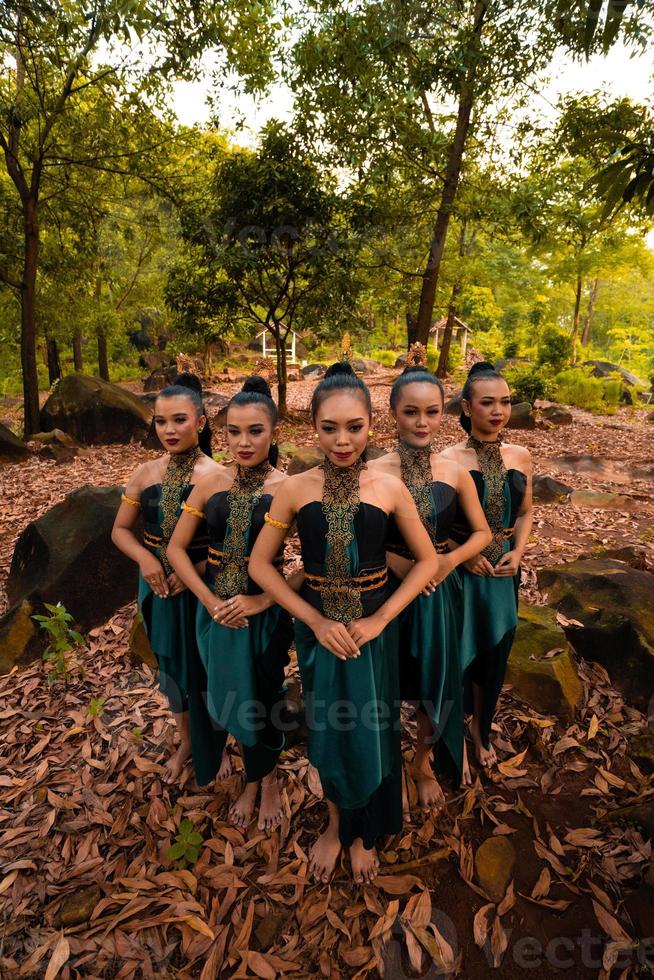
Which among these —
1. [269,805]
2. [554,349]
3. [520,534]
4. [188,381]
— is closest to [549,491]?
[520,534]

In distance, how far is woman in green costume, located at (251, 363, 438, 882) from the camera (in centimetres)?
204

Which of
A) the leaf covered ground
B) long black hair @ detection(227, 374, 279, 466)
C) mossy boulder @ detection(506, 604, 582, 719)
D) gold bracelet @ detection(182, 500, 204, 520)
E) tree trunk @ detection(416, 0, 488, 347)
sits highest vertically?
tree trunk @ detection(416, 0, 488, 347)

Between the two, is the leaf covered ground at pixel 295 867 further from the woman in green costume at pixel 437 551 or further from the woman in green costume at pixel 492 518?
the woman in green costume at pixel 492 518

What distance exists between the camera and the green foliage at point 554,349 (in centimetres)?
1698

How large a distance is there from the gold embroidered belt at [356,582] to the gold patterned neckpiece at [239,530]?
1.23 ft

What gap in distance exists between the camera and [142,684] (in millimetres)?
3912

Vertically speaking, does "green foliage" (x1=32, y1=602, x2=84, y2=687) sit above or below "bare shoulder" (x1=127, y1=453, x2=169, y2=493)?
below

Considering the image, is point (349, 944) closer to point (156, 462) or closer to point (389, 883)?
point (389, 883)

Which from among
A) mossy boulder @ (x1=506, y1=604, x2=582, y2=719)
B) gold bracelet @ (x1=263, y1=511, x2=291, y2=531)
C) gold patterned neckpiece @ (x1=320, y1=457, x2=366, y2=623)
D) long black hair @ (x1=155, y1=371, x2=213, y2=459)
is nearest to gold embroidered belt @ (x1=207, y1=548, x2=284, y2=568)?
gold bracelet @ (x1=263, y1=511, x2=291, y2=531)

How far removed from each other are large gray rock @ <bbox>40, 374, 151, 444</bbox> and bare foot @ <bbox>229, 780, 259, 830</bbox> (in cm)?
907

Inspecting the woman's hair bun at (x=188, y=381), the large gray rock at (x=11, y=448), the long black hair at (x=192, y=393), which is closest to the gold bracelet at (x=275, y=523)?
the long black hair at (x=192, y=393)

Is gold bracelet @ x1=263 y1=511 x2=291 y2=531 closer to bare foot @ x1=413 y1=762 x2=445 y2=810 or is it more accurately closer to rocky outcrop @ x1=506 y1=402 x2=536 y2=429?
bare foot @ x1=413 y1=762 x2=445 y2=810

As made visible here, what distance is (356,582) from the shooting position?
211cm

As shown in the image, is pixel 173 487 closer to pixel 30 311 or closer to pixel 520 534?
pixel 520 534
